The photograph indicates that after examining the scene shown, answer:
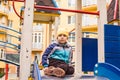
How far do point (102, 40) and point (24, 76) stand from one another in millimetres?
906

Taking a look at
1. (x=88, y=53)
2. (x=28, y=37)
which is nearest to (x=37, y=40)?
(x=88, y=53)

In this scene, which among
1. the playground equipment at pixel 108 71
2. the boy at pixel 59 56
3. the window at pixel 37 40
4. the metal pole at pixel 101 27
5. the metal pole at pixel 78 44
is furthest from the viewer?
the window at pixel 37 40

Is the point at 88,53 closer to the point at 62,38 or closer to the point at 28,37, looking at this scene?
the point at 62,38

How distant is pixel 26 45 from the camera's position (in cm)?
303

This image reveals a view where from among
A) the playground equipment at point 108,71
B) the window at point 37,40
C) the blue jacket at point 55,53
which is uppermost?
the window at point 37,40

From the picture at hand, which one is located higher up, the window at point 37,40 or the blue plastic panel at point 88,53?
the window at point 37,40

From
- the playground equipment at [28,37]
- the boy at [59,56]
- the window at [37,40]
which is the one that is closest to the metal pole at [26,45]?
the playground equipment at [28,37]

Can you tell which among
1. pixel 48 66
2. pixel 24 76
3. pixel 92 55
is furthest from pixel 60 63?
pixel 92 55

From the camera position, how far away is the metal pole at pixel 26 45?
297 cm

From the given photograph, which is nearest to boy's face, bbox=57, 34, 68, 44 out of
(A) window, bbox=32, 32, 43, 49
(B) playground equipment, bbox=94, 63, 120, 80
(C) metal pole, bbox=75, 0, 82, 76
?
(C) metal pole, bbox=75, 0, 82, 76

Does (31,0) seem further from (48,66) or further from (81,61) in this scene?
(81,61)

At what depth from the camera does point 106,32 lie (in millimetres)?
2904

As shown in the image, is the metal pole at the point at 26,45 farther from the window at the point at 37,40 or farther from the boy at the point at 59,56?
the window at the point at 37,40

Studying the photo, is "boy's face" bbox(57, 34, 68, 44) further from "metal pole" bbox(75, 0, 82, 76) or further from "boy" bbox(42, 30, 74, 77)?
"metal pole" bbox(75, 0, 82, 76)
